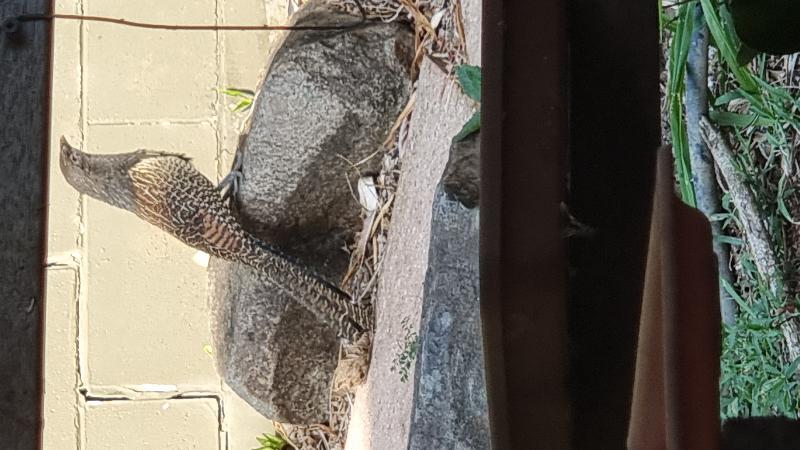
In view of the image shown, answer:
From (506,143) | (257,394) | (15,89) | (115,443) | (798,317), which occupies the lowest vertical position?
(115,443)

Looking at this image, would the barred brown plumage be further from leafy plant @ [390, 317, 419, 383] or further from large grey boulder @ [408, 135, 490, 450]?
large grey boulder @ [408, 135, 490, 450]

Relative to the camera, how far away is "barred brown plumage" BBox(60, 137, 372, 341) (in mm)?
2281

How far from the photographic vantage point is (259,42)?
3.05 m

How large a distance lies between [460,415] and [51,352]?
7.74 feet

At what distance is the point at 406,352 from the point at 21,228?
3.70 feet

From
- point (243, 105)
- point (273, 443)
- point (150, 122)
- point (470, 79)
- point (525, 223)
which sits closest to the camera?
point (525, 223)

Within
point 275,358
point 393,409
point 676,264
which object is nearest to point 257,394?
point 275,358

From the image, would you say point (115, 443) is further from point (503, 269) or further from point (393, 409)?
point (503, 269)

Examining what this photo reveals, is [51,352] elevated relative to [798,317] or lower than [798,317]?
lower

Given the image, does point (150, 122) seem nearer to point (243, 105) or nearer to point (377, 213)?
point (243, 105)

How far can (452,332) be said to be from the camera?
1.21m

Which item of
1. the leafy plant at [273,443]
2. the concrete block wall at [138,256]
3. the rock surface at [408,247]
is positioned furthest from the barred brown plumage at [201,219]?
the leafy plant at [273,443]

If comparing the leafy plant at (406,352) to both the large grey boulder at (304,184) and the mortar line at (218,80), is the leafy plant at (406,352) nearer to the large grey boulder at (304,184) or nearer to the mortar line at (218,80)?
the large grey boulder at (304,184)

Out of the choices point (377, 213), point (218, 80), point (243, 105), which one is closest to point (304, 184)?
point (377, 213)
